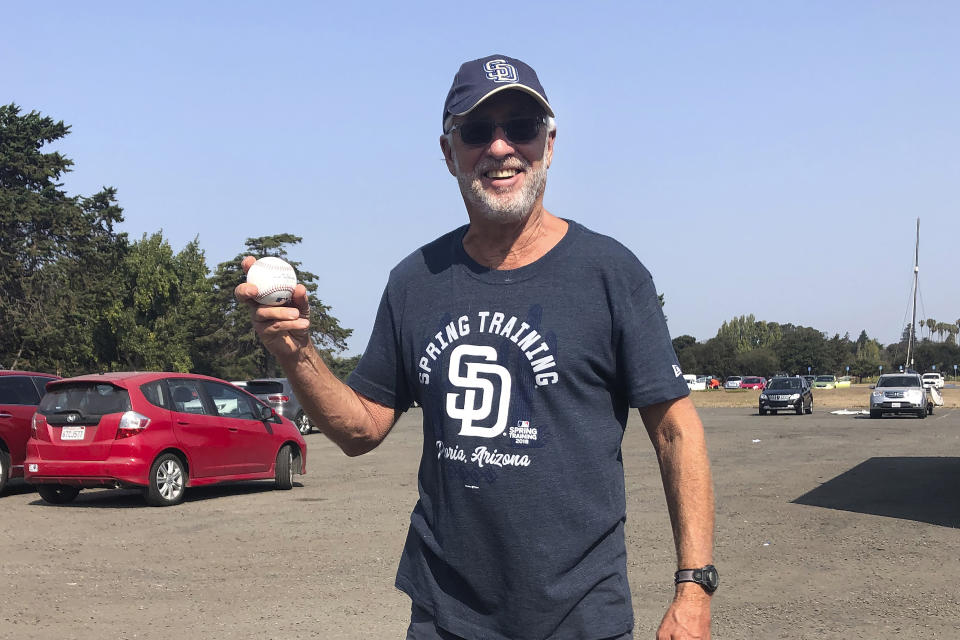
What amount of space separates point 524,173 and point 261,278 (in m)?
0.79

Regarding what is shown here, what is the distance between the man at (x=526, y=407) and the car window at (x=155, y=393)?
1053 cm

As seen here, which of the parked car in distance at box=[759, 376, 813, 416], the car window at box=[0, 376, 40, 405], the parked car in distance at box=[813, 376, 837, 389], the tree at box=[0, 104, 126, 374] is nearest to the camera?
the car window at box=[0, 376, 40, 405]

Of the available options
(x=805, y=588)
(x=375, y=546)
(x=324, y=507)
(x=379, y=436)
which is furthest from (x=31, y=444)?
(x=379, y=436)

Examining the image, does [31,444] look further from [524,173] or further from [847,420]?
[847,420]

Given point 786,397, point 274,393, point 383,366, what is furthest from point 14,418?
point 786,397

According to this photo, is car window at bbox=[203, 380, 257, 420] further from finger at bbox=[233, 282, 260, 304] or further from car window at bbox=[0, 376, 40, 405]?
finger at bbox=[233, 282, 260, 304]

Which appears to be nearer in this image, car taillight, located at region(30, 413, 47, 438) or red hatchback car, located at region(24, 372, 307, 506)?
red hatchback car, located at region(24, 372, 307, 506)

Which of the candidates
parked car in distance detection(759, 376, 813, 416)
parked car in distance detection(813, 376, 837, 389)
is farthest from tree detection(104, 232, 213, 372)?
parked car in distance detection(813, 376, 837, 389)

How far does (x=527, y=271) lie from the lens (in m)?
2.75

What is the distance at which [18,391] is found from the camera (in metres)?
14.3

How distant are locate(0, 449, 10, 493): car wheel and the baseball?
12.5 m

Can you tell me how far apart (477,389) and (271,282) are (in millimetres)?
615

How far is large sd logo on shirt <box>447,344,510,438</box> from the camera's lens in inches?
102

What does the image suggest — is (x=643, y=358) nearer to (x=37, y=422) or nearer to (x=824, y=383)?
(x=37, y=422)
